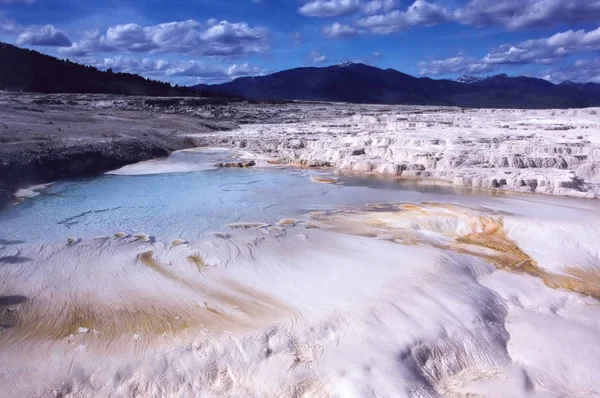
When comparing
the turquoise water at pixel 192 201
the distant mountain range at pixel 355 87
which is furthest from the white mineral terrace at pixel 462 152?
the distant mountain range at pixel 355 87

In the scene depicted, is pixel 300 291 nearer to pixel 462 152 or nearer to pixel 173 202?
pixel 173 202

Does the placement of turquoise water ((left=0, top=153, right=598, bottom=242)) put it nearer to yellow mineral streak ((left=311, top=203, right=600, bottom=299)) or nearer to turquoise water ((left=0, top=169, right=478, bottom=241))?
turquoise water ((left=0, top=169, right=478, bottom=241))

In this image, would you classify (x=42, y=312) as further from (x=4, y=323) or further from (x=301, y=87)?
(x=301, y=87)

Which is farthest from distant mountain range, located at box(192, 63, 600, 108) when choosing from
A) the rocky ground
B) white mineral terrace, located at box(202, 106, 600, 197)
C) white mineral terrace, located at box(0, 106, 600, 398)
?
white mineral terrace, located at box(0, 106, 600, 398)

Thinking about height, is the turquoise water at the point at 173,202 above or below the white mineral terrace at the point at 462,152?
below

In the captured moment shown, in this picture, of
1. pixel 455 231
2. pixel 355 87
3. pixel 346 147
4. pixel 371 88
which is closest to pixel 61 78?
pixel 346 147

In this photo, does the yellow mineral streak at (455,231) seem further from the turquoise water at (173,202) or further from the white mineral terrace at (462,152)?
the white mineral terrace at (462,152)
